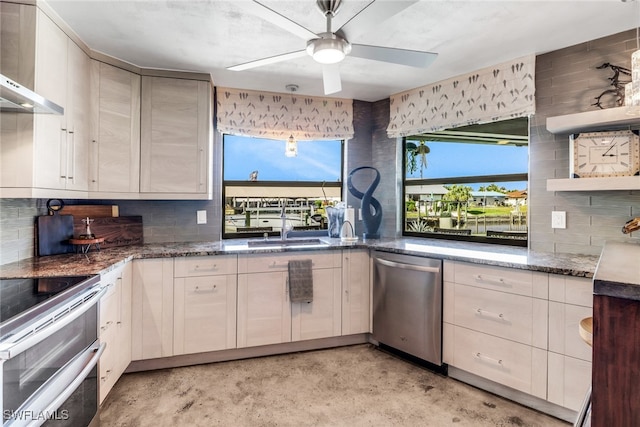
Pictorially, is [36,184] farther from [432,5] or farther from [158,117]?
[432,5]

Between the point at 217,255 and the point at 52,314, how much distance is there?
1.32 metres

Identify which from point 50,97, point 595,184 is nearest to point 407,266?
point 595,184

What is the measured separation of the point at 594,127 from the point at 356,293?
6.91ft

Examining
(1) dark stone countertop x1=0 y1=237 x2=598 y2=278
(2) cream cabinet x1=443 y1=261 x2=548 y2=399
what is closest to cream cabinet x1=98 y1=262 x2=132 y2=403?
(1) dark stone countertop x1=0 y1=237 x2=598 y2=278

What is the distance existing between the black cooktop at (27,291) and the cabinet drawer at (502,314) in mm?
2334

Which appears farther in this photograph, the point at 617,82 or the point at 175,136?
the point at 175,136

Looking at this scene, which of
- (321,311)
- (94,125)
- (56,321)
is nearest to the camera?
(56,321)

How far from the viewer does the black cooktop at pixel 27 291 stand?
4.13 feet

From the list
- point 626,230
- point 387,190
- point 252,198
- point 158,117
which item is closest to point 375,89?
point 387,190

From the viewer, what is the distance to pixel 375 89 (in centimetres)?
334

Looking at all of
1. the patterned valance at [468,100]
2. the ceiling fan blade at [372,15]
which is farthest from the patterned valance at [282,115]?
the ceiling fan blade at [372,15]

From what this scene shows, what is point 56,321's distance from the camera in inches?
52.2

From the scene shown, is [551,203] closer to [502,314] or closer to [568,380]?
[502,314]

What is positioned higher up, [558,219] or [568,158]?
[568,158]
